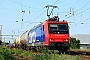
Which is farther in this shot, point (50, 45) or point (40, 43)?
point (40, 43)

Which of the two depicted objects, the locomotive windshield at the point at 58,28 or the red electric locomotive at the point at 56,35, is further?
the locomotive windshield at the point at 58,28

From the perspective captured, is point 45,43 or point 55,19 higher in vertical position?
point 55,19

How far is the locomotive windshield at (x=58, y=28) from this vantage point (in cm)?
2323

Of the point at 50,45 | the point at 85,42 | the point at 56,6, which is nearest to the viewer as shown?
the point at 50,45

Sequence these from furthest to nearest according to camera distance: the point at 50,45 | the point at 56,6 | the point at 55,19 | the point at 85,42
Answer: the point at 85,42 → the point at 56,6 → the point at 55,19 → the point at 50,45

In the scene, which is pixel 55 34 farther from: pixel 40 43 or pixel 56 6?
pixel 56 6

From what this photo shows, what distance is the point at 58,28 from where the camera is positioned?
23344mm

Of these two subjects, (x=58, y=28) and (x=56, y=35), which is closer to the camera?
(x=56, y=35)

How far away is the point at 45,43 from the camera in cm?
2306

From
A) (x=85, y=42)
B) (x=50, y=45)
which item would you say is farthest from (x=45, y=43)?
(x=85, y=42)

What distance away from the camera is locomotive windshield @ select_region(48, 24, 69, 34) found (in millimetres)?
23225

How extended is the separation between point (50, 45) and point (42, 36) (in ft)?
7.23

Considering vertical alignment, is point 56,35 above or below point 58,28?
below

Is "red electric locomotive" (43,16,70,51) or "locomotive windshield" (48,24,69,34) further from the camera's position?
"locomotive windshield" (48,24,69,34)
